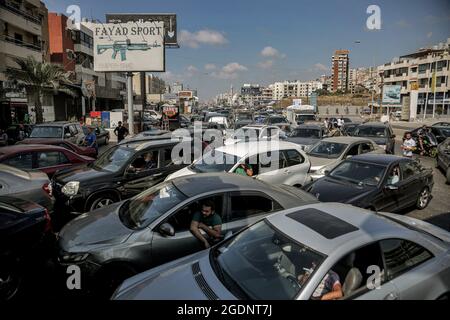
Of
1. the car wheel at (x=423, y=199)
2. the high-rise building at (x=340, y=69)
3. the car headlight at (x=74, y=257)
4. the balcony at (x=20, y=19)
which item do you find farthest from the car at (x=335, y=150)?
the high-rise building at (x=340, y=69)

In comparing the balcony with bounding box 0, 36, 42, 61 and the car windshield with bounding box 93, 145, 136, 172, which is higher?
the balcony with bounding box 0, 36, 42, 61

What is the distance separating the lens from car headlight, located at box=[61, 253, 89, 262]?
4094mm

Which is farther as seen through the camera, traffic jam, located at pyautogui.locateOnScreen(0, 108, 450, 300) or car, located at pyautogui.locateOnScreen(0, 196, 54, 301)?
car, located at pyautogui.locateOnScreen(0, 196, 54, 301)

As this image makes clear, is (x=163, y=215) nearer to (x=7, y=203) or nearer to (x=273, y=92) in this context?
(x=7, y=203)

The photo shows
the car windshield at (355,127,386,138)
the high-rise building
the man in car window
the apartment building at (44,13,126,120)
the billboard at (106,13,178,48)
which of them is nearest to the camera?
the man in car window

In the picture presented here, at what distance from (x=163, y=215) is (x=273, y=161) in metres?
4.41

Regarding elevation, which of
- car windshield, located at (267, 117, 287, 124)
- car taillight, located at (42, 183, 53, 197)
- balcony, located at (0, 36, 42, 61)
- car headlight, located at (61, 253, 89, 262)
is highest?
balcony, located at (0, 36, 42, 61)

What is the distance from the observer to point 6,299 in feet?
13.7

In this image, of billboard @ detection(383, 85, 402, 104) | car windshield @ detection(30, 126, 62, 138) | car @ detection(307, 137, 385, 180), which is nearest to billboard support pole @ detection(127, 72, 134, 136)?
car windshield @ detection(30, 126, 62, 138)

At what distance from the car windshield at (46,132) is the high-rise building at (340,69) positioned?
157m

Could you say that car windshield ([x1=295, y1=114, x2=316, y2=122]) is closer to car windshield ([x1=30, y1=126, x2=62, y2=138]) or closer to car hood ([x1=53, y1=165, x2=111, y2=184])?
car windshield ([x1=30, y1=126, x2=62, y2=138])

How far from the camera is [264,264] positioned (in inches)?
126

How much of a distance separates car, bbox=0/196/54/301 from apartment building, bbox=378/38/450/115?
6344cm

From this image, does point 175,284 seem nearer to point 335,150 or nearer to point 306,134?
point 335,150
